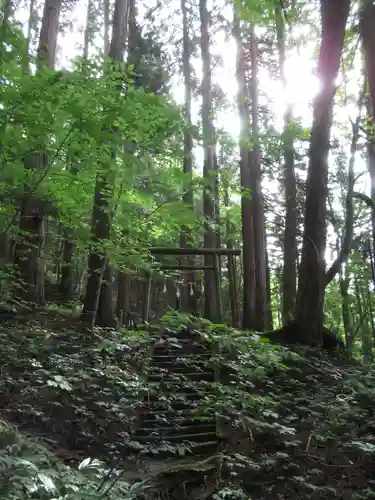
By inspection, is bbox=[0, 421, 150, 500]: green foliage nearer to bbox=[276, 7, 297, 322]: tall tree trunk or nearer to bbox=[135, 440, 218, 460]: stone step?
bbox=[135, 440, 218, 460]: stone step

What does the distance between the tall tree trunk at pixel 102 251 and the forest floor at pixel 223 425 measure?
1736 millimetres

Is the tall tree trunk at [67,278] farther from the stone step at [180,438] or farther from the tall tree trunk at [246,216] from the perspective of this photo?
the stone step at [180,438]

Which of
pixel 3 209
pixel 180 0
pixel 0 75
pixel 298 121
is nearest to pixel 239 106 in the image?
pixel 298 121

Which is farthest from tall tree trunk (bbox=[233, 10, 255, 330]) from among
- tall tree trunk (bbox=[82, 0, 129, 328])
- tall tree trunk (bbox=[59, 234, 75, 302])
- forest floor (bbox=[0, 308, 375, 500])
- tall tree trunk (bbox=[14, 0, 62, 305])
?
tall tree trunk (bbox=[59, 234, 75, 302])

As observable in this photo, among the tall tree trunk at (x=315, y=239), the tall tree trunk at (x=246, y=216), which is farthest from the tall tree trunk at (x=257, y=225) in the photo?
the tall tree trunk at (x=315, y=239)

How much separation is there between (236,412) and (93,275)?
418cm

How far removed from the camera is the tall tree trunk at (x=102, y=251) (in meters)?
6.16

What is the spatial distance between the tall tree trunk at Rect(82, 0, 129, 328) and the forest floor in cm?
174

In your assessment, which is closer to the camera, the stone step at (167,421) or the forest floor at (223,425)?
the forest floor at (223,425)

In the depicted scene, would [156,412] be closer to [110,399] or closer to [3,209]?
[110,399]

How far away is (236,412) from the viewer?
441cm

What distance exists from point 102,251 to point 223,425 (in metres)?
A: 2.86

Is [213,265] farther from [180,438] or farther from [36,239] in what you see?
[180,438]

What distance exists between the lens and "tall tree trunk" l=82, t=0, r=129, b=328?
6.16 meters
